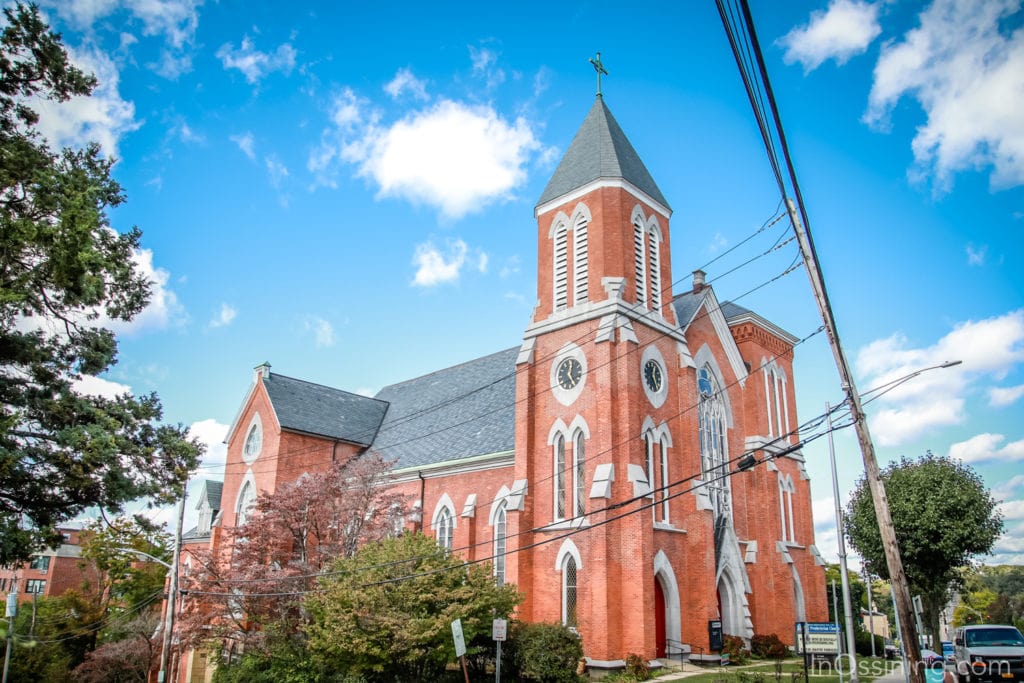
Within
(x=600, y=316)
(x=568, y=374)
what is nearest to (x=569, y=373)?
(x=568, y=374)

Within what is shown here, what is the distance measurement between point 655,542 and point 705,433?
22.3 feet

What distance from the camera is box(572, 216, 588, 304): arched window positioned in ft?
91.7

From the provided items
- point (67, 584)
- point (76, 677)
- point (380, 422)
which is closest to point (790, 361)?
point (380, 422)

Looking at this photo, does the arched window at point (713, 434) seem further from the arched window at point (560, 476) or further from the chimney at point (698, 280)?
the arched window at point (560, 476)

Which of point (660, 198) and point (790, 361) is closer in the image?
point (660, 198)

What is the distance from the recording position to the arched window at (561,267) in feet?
93.8

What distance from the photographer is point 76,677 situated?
39875mm

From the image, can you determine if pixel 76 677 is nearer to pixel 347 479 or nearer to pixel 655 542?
pixel 347 479

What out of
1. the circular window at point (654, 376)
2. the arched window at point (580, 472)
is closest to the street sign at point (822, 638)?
the arched window at point (580, 472)

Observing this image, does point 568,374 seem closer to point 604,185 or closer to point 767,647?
point 604,185

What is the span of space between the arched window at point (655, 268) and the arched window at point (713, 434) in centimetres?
410

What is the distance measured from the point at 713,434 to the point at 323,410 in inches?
810

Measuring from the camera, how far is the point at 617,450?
24797mm

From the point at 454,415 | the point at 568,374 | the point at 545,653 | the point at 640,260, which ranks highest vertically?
the point at 640,260
